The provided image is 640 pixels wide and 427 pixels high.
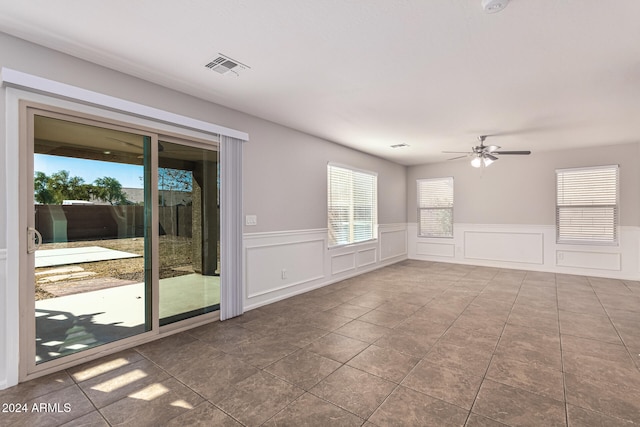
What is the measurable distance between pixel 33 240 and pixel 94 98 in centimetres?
127

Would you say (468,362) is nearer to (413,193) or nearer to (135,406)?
(135,406)

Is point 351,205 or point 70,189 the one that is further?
point 351,205

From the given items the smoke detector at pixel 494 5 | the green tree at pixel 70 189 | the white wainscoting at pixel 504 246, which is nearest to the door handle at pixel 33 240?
the green tree at pixel 70 189

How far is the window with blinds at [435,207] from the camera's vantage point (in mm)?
7602

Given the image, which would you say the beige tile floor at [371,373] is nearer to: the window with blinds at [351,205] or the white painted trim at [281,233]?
the white painted trim at [281,233]

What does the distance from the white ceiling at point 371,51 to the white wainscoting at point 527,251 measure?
2940mm

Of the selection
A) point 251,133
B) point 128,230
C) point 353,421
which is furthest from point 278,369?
point 251,133

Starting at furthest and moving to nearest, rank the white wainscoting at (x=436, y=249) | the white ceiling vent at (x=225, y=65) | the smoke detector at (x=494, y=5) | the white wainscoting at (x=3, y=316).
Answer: the white wainscoting at (x=436, y=249) < the white ceiling vent at (x=225, y=65) < the white wainscoting at (x=3, y=316) < the smoke detector at (x=494, y=5)

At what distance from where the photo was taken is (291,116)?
4.01m

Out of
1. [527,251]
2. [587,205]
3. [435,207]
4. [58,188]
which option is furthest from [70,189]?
[587,205]

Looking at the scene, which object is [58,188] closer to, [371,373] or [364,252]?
[371,373]

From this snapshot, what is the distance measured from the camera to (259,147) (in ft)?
13.3

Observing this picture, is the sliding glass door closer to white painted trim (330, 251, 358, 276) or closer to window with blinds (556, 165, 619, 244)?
white painted trim (330, 251, 358, 276)

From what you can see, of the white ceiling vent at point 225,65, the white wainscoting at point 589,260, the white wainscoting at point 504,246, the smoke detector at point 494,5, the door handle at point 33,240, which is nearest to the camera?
the smoke detector at point 494,5
